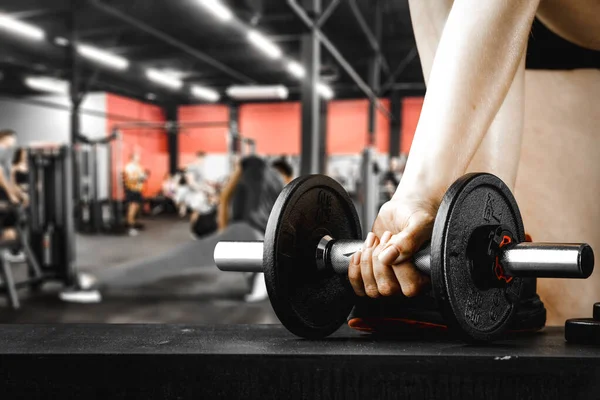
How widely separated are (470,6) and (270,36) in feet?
24.9

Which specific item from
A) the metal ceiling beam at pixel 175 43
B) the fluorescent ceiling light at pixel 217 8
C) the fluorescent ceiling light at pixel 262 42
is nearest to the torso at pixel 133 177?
the metal ceiling beam at pixel 175 43

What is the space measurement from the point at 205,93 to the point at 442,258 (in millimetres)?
11585

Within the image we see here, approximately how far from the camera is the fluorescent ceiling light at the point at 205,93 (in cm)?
1131

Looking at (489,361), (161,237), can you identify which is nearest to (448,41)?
(489,361)

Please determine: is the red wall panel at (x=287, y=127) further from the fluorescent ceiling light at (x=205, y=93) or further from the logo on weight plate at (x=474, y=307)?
the logo on weight plate at (x=474, y=307)

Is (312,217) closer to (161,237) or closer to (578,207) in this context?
(578,207)

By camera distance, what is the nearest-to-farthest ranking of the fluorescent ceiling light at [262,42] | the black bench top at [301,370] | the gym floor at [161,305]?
the black bench top at [301,370] < the gym floor at [161,305] < the fluorescent ceiling light at [262,42]

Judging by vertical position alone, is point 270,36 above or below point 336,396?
above

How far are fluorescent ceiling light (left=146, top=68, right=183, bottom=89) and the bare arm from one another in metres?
7.05

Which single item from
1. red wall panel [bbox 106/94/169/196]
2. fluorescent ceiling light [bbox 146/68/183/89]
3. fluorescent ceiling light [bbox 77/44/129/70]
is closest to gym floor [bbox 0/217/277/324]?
fluorescent ceiling light [bbox 77/44/129/70]

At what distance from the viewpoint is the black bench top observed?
472 millimetres

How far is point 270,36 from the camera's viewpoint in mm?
7840

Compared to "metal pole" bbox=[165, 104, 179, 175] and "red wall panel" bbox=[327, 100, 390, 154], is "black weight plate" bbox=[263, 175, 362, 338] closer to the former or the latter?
"red wall panel" bbox=[327, 100, 390, 154]

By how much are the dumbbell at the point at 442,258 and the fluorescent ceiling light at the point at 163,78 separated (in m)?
9.89
